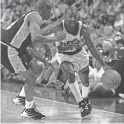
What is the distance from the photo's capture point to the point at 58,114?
5.85 m

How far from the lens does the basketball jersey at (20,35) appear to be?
545 cm

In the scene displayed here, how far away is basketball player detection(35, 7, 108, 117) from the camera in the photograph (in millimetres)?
5770

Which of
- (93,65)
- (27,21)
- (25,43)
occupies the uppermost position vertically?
(27,21)

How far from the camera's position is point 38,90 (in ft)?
30.4

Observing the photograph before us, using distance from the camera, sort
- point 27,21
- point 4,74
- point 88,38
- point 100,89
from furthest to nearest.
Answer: point 4,74 → point 100,89 → point 88,38 → point 27,21

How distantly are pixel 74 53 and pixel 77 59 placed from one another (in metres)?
0.11

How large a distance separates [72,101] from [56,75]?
1835mm

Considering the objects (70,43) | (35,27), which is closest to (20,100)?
(70,43)

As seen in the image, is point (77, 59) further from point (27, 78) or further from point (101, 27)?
point (101, 27)

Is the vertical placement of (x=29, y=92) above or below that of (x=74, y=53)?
below

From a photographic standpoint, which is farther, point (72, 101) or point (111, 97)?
point (111, 97)

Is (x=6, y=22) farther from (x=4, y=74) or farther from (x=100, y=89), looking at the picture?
(x=100, y=89)

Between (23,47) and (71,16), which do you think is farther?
(71,16)

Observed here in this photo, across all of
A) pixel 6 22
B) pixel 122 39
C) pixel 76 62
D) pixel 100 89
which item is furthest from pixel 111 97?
pixel 6 22
